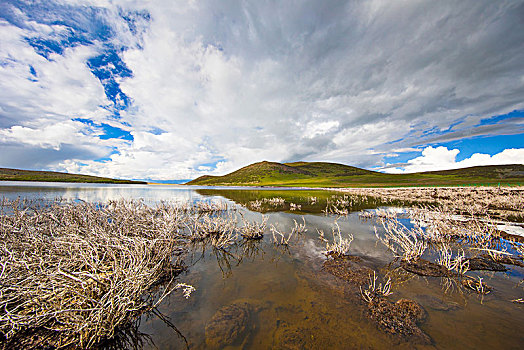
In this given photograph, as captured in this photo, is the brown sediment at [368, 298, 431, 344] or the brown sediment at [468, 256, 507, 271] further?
the brown sediment at [468, 256, 507, 271]

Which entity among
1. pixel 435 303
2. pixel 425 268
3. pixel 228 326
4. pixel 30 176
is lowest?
pixel 228 326

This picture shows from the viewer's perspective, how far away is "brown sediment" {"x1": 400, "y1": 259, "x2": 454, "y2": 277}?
24.8ft

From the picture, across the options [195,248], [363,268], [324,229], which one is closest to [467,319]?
[363,268]

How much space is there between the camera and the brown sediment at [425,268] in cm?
755

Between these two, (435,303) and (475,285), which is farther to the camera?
(475,285)

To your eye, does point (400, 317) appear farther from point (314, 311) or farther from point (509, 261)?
point (509, 261)

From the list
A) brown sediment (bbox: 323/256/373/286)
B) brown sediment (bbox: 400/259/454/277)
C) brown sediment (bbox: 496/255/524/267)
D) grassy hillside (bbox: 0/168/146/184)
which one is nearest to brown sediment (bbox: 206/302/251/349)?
brown sediment (bbox: 323/256/373/286)

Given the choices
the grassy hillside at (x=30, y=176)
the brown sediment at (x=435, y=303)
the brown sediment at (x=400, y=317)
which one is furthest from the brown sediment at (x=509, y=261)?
the grassy hillside at (x=30, y=176)

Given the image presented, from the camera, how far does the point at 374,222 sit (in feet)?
56.3

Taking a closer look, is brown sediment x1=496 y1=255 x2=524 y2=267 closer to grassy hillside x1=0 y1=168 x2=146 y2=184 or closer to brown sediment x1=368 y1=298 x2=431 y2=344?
brown sediment x1=368 y1=298 x2=431 y2=344

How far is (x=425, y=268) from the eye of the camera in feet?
26.3

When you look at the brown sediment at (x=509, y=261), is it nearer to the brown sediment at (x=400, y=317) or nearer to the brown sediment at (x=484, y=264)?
the brown sediment at (x=484, y=264)

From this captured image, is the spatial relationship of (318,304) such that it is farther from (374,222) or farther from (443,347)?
(374,222)

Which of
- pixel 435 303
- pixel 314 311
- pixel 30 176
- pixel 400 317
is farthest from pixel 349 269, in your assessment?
pixel 30 176
